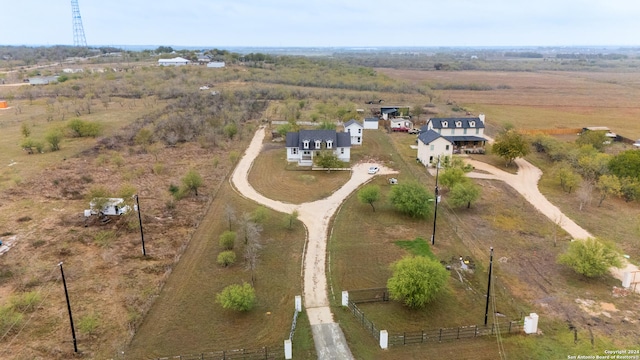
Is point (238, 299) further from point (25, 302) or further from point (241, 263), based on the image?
point (25, 302)

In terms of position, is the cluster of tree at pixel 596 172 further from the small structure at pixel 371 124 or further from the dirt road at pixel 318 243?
the small structure at pixel 371 124

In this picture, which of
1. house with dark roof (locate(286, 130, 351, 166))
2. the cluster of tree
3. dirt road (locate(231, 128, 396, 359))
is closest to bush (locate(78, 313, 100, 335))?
dirt road (locate(231, 128, 396, 359))

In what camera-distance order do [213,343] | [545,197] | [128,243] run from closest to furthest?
[213,343] < [128,243] < [545,197]

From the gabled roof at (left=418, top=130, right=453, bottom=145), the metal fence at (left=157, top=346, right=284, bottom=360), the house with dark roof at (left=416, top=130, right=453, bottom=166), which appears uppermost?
the gabled roof at (left=418, top=130, right=453, bottom=145)

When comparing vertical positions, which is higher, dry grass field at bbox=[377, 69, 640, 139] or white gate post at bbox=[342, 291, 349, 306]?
dry grass field at bbox=[377, 69, 640, 139]

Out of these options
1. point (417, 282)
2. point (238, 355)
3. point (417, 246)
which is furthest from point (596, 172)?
point (238, 355)

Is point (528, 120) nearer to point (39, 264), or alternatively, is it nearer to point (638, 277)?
point (638, 277)

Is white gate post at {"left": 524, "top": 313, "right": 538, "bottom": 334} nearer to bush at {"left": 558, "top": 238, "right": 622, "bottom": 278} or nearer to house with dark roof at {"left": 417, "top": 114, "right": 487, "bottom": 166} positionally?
bush at {"left": 558, "top": 238, "right": 622, "bottom": 278}

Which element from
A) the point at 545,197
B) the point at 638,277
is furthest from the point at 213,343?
the point at 545,197
